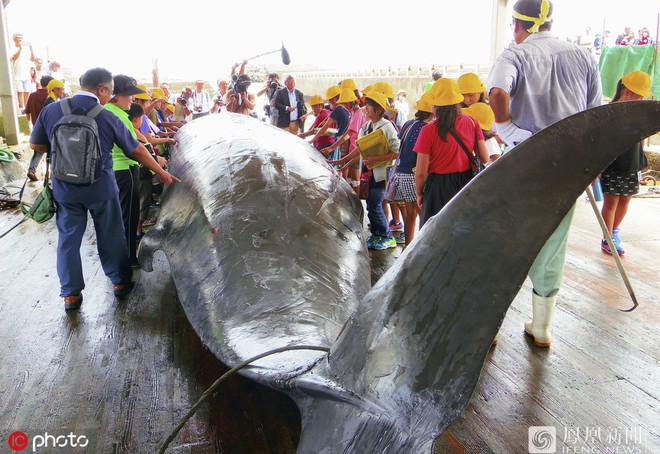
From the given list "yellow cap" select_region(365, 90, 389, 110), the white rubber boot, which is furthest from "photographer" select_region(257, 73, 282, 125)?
the white rubber boot

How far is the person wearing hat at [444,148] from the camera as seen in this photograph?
13.0 feet

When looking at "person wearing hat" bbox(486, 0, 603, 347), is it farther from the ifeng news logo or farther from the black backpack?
the black backpack

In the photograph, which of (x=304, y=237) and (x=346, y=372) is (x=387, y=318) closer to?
(x=346, y=372)

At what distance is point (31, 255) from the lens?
5660 millimetres

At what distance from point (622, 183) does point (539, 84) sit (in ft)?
7.91

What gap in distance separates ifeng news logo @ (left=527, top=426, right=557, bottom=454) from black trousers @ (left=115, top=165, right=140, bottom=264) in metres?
3.76

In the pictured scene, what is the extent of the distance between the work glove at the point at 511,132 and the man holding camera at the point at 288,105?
8.36 meters

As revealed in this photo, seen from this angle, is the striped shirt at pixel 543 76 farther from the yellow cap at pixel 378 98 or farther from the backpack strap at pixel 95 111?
the backpack strap at pixel 95 111

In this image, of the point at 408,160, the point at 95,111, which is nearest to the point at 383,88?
the point at 408,160

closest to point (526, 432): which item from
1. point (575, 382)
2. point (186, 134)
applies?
point (575, 382)

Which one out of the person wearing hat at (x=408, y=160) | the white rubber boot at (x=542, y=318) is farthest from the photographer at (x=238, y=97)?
the white rubber boot at (x=542, y=318)

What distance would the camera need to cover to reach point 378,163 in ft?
18.0

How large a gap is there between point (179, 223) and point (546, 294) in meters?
2.40

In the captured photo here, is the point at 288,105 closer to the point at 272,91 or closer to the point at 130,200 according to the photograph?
the point at 272,91
